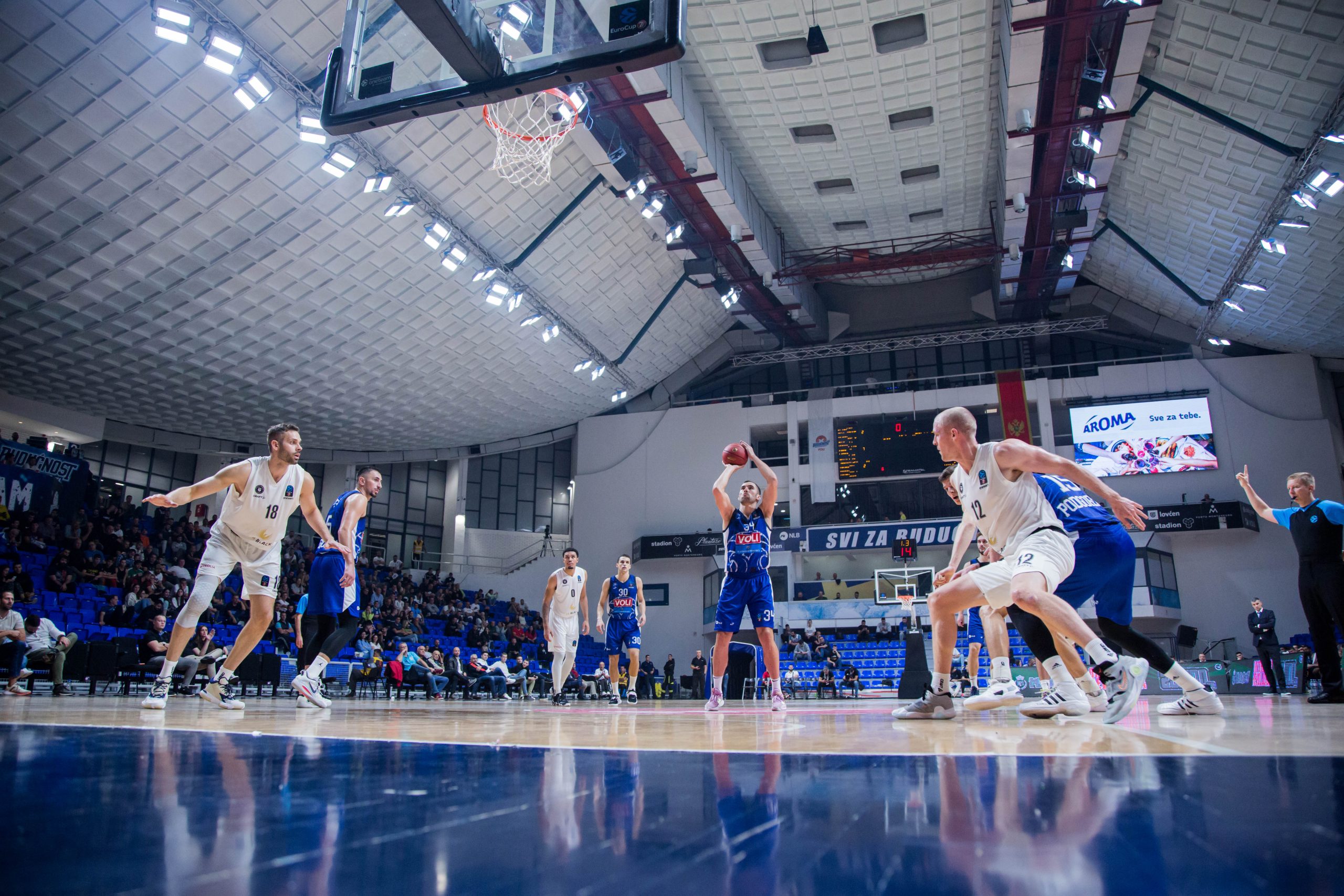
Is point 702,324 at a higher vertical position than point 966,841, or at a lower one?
higher

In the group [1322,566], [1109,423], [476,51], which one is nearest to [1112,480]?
[1109,423]

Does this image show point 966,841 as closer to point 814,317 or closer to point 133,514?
point 133,514

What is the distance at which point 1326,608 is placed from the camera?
6.20m

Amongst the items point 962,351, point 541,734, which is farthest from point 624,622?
point 962,351

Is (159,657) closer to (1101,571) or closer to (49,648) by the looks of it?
(49,648)

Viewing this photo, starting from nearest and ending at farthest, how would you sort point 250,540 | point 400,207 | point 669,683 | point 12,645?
point 250,540 → point 12,645 → point 400,207 → point 669,683

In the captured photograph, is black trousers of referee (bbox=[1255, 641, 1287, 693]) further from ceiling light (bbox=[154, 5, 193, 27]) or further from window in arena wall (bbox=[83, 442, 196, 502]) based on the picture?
window in arena wall (bbox=[83, 442, 196, 502])

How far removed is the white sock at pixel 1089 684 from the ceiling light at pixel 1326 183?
45.3 ft

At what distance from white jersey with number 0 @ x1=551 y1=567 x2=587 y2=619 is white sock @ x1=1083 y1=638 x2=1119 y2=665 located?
6.90 metres

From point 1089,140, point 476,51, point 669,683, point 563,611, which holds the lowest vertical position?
point 669,683

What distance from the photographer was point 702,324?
27141 millimetres

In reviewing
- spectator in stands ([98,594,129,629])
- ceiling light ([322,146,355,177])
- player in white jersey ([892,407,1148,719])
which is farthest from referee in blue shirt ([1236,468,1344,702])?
spectator in stands ([98,594,129,629])

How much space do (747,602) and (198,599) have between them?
4.04m

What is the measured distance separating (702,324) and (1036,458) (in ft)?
77.7
